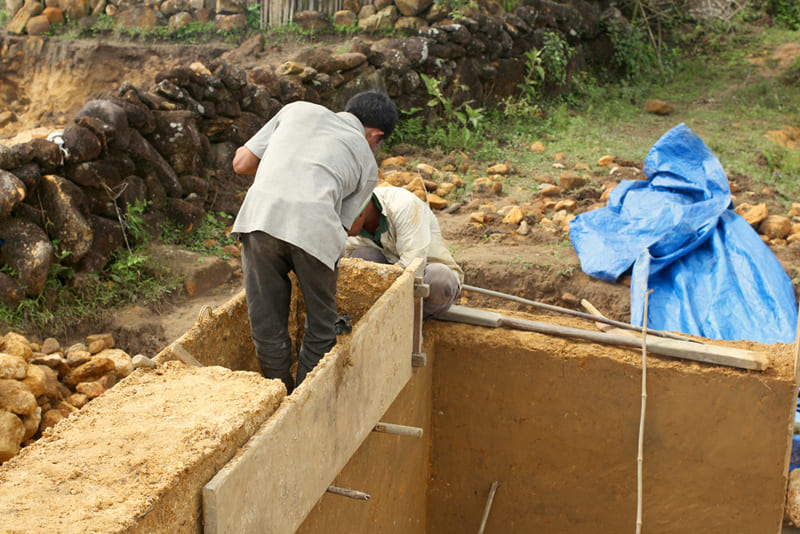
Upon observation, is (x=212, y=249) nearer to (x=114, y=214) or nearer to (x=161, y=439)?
(x=114, y=214)

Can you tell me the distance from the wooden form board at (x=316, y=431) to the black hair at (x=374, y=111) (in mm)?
615

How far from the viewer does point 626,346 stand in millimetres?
3168

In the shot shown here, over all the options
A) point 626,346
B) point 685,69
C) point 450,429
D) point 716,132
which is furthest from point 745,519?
point 685,69

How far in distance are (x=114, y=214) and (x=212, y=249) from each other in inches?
28.8

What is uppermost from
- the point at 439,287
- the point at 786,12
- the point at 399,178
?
the point at 786,12

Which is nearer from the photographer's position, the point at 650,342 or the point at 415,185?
the point at 650,342

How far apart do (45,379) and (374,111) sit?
213 centimetres

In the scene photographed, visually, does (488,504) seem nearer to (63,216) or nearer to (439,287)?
(439,287)

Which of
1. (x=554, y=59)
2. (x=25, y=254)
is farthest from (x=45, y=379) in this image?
(x=554, y=59)

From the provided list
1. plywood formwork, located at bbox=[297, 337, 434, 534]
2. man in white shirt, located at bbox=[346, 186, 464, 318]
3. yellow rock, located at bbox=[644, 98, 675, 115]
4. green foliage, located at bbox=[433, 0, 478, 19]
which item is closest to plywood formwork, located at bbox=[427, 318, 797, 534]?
plywood formwork, located at bbox=[297, 337, 434, 534]

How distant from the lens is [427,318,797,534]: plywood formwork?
310cm

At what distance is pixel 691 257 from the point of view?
196 inches

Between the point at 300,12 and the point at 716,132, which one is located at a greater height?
the point at 300,12

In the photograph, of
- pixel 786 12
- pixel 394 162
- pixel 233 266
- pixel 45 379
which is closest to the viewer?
pixel 45 379
